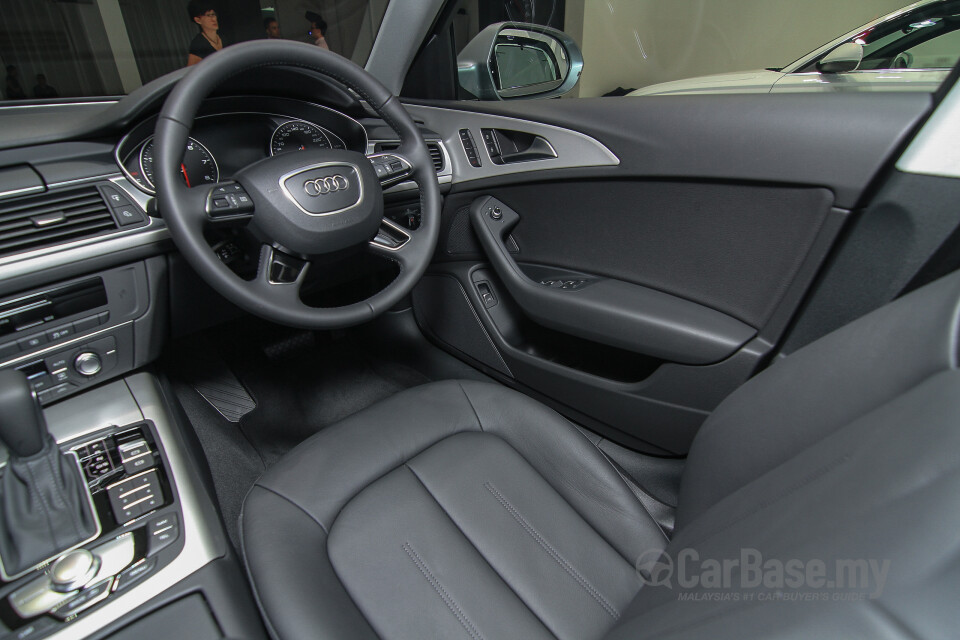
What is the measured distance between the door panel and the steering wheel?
0.35 metres

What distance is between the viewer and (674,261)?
3.66ft

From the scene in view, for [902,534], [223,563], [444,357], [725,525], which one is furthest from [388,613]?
[444,357]

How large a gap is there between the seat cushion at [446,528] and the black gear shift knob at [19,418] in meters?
0.30

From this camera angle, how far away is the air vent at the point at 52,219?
0.80 m

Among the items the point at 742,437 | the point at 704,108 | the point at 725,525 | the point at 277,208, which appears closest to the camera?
the point at 725,525

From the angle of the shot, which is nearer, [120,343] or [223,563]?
[223,563]

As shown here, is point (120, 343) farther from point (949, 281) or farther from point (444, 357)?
point (949, 281)

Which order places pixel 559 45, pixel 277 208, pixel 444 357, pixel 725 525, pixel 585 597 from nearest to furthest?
1. pixel 725 525
2. pixel 585 597
3. pixel 277 208
4. pixel 559 45
5. pixel 444 357

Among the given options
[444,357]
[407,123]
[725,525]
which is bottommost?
[444,357]

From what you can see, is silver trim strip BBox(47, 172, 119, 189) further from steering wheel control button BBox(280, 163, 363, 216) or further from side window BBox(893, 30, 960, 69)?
side window BBox(893, 30, 960, 69)

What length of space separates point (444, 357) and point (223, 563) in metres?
0.95

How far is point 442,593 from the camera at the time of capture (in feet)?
2.50

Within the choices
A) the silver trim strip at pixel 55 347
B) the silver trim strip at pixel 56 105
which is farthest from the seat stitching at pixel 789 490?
the silver trim strip at pixel 56 105
